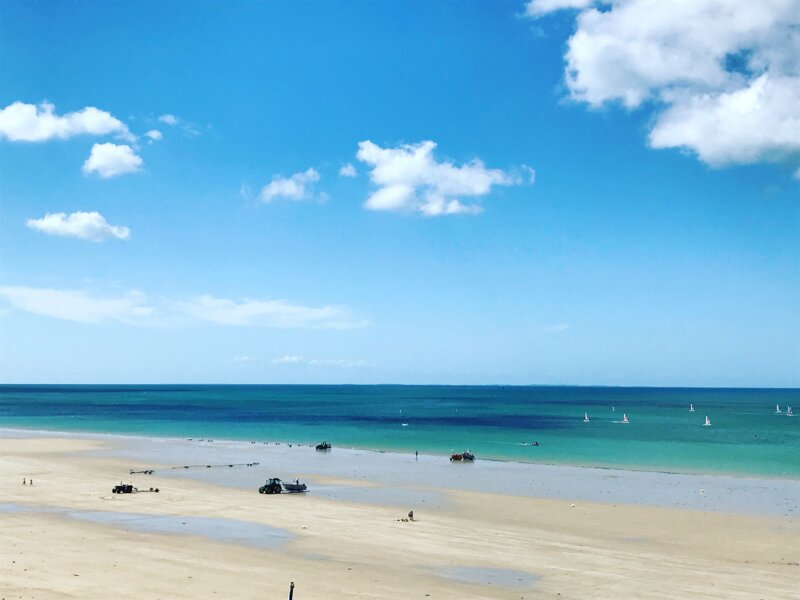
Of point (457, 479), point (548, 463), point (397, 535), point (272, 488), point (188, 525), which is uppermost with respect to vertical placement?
point (188, 525)

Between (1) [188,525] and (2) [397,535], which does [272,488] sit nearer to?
(1) [188,525]

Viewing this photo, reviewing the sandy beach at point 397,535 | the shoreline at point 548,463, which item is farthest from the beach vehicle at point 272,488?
the shoreline at point 548,463

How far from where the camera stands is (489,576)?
30328mm

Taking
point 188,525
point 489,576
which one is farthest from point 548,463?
point 489,576

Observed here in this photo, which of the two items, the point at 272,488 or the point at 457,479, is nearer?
the point at 272,488

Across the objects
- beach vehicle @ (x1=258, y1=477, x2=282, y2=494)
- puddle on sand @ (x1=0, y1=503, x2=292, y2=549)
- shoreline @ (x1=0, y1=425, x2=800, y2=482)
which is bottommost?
shoreline @ (x1=0, y1=425, x2=800, y2=482)

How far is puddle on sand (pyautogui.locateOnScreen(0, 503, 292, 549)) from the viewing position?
120ft

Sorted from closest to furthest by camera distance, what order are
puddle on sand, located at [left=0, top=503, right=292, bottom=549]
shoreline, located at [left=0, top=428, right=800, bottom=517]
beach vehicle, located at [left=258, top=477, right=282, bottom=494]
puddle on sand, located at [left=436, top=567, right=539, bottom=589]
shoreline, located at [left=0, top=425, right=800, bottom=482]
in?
puddle on sand, located at [left=436, top=567, right=539, bottom=589] < puddle on sand, located at [left=0, top=503, right=292, bottom=549] < shoreline, located at [left=0, top=428, right=800, bottom=517] < beach vehicle, located at [left=258, top=477, right=282, bottom=494] < shoreline, located at [left=0, top=425, right=800, bottom=482]

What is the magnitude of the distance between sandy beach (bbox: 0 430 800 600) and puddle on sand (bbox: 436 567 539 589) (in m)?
0.14

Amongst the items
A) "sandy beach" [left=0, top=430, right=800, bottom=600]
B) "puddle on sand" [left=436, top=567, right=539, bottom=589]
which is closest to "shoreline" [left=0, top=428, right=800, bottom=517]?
"sandy beach" [left=0, top=430, right=800, bottom=600]

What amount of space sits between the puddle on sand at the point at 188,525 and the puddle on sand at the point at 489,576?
31.1 feet

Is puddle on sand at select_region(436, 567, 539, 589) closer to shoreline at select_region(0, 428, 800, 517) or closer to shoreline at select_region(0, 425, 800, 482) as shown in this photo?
shoreline at select_region(0, 428, 800, 517)

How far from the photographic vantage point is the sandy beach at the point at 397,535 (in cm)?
2820

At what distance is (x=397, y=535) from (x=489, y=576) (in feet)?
29.3
